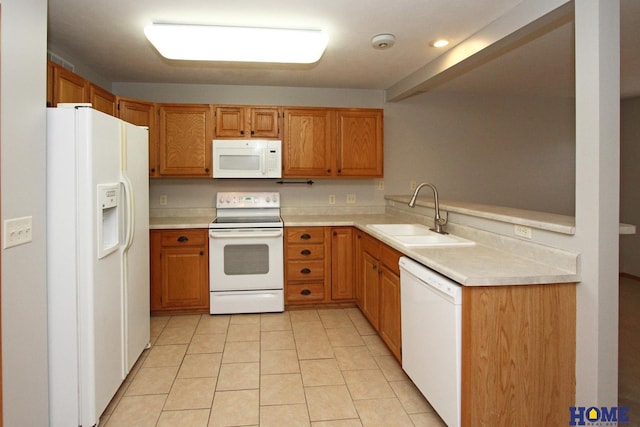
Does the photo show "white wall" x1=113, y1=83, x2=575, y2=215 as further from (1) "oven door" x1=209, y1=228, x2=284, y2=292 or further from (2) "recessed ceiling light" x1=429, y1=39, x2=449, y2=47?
(2) "recessed ceiling light" x1=429, y1=39, x2=449, y2=47

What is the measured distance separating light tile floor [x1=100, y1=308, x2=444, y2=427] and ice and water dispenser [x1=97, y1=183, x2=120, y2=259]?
925 mm

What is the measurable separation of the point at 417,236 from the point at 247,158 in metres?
1.92

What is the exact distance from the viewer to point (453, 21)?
8.40ft

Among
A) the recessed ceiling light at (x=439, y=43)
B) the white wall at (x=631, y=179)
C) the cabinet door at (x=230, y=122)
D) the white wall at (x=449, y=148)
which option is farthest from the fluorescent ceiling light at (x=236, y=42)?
the white wall at (x=631, y=179)

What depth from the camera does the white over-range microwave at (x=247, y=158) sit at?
12.9 ft

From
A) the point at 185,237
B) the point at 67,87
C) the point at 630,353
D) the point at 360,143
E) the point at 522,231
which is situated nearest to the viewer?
the point at 522,231

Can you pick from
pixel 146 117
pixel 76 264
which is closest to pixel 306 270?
pixel 146 117

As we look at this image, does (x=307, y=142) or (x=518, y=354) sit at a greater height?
(x=307, y=142)

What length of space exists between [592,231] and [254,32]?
2.28 m

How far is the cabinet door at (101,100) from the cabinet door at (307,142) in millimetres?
1578

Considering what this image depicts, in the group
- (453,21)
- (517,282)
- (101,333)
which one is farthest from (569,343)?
(101,333)

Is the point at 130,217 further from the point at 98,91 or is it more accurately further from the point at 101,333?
the point at 98,91

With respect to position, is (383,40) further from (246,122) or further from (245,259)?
(245,259)

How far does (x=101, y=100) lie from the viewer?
3.20 meters
